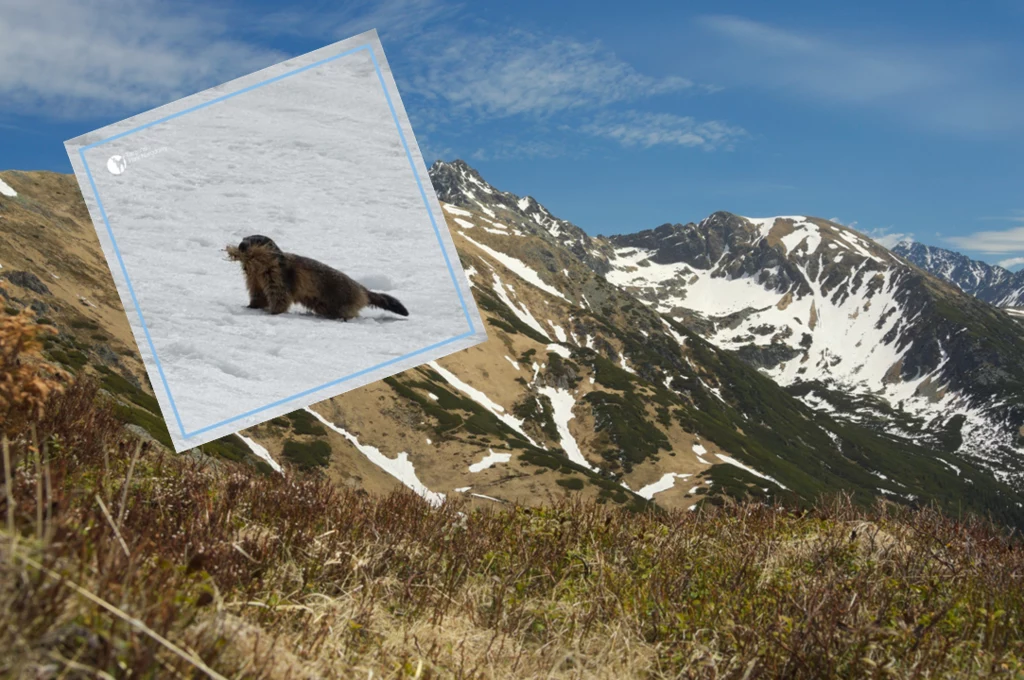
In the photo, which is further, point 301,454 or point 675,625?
point 301,454

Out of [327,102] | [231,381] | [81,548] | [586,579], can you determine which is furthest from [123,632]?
[327,102]

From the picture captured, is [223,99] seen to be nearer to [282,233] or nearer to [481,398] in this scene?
[282,233]

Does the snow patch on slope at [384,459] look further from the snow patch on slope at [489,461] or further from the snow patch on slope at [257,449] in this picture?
the snow patch on slope at [257,449]

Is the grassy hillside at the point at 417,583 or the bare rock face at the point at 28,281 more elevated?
the bare rock face at the point at 28,281

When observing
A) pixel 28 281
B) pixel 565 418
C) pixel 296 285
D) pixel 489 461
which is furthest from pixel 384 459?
pixel 296 285

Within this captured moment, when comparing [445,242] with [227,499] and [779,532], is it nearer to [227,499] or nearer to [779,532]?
[227,499]

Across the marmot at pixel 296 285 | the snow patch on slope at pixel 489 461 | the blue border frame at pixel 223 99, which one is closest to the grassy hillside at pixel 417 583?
the blue border frame at pixel 223 99

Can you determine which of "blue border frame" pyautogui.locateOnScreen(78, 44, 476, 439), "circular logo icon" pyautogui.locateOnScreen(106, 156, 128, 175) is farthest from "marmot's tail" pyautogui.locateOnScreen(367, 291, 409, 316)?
"circular logo icon" pyautogui.locateOnScreen(106, 156, 128, 175)
